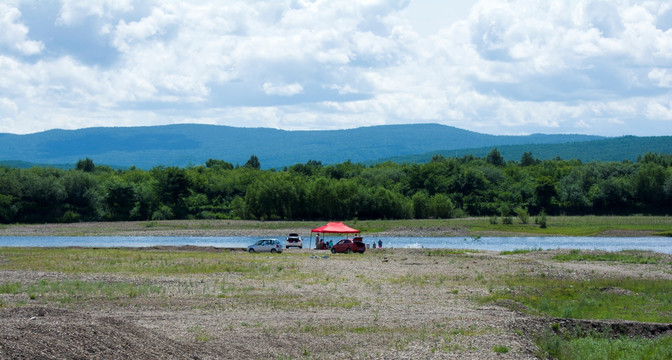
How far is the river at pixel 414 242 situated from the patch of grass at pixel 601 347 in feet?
143

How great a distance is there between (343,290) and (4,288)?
13.5 m

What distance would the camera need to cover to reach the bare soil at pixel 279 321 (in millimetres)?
16344

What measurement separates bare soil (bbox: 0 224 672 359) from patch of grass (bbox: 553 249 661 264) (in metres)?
9.14

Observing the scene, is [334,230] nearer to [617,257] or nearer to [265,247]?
[265,247]

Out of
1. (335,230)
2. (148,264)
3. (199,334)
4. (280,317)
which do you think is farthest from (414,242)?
A: (199,334)

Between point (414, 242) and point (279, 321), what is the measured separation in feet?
179

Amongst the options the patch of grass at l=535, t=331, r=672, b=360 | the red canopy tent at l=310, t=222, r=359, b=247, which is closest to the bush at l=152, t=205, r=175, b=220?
the red canopy tent at l=310, t=222, r=359, b=247

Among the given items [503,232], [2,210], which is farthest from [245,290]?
[2,210]

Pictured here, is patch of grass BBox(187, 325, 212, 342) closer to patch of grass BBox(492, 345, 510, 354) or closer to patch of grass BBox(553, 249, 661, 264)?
patch of grass BBox(492, 345, 510, 354)

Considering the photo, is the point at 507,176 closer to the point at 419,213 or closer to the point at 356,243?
the point at 419,213

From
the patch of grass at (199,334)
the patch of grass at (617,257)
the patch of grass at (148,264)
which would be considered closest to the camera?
the patch of grass at (199,334)

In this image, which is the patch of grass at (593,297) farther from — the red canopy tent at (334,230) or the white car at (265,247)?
the white car at (265,247)

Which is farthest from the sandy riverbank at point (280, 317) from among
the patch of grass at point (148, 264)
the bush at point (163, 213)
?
the bush at point (163, 213)

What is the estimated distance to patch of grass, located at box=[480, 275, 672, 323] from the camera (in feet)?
83.0
